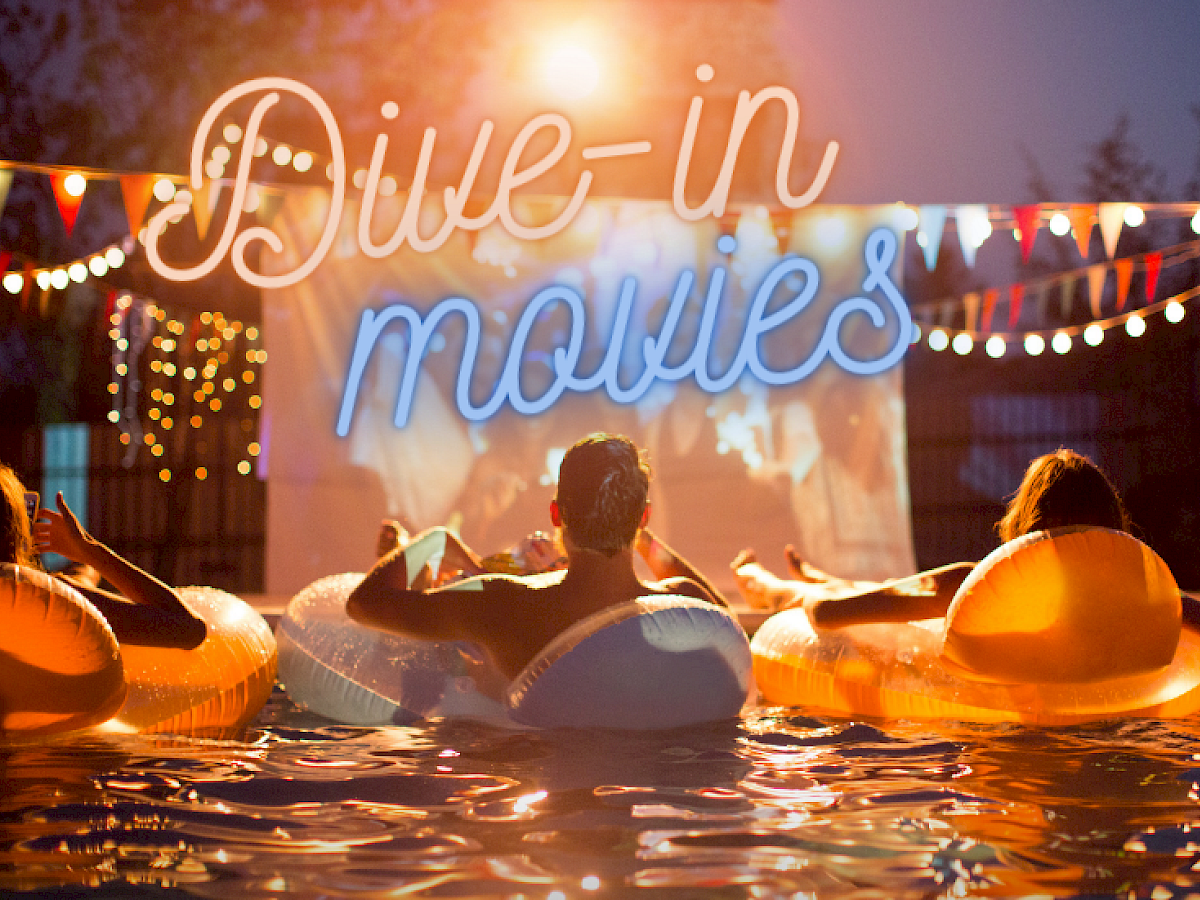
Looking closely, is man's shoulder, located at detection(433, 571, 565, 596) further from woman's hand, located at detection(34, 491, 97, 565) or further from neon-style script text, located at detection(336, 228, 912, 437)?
neon-style script text, located at detection(336, 228, 912, 437)

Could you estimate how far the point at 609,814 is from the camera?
2373 millimetres

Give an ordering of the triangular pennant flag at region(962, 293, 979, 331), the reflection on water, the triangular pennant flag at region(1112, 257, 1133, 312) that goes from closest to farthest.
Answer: the reflection on water, the triangular pennant flag at region(1112, 257, 1133, 312), the triangular pennant flag at region(962, 293, 979, 331)

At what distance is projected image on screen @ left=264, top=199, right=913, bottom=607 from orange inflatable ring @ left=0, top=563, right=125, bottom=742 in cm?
588

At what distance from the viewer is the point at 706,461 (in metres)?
9.24

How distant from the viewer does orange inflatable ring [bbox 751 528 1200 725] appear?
3381mm

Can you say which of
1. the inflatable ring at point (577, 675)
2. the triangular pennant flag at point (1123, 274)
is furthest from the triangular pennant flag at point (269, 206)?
the triangular pennant flag at point (1123, 274)

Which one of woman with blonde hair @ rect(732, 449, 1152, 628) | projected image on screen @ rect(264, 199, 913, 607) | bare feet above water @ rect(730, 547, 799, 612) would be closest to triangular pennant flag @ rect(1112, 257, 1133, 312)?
projected image on screen @ rect(264, 199, 913, 607)

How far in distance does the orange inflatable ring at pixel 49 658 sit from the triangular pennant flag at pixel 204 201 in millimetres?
4870

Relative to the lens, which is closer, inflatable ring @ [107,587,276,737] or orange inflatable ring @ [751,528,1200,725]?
orange inflatable ring @ [751,528,1200,725]

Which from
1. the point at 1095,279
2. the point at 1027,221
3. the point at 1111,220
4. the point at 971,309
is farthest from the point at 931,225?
the point at 1095,279

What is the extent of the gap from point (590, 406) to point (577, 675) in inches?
245

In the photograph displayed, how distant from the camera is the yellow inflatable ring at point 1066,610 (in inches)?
133

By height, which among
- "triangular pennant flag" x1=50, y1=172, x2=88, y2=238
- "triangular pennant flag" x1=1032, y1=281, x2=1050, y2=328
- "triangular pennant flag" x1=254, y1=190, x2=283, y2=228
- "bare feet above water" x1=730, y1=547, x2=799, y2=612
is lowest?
"bare feet above water" x1=730, y1=547, x2=799, y2=612

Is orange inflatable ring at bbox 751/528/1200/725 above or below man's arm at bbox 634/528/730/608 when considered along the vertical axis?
below
